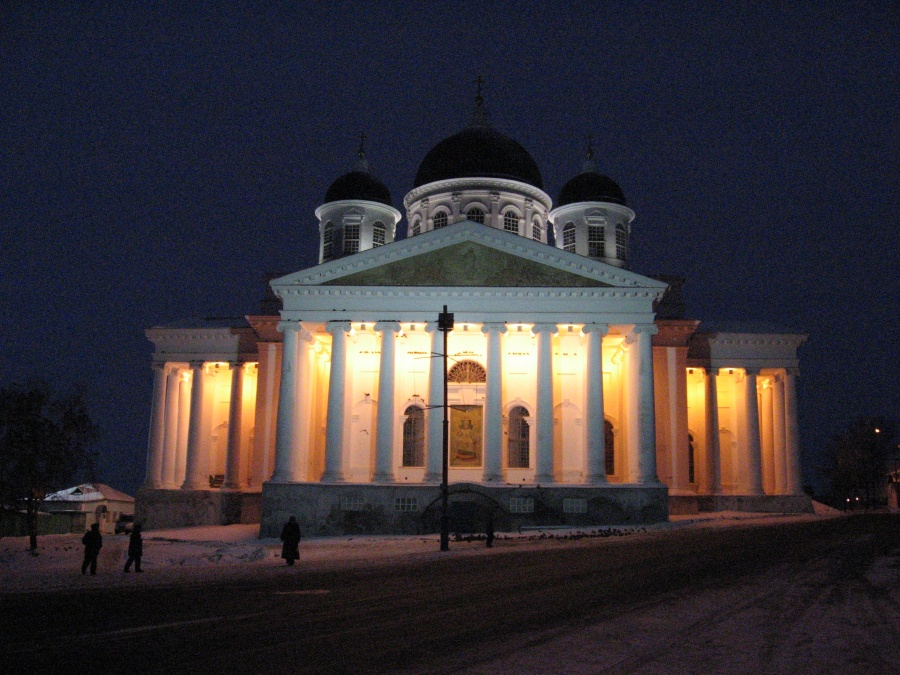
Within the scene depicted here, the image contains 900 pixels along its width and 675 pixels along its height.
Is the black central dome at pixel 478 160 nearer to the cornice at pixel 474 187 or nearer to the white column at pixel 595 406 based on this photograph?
the cornice at pixel 474 187

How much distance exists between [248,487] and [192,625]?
3376 centimetres

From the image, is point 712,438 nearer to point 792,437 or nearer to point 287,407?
point 792,437

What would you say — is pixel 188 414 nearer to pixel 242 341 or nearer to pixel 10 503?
pixel 242 341

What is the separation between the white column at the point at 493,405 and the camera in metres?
35.9

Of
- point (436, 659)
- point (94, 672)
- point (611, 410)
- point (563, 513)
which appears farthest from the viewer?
point (611, 410)

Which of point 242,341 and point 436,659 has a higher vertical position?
point 242,341

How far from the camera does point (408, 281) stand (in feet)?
121

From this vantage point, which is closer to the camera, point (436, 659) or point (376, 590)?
point (436, 659)

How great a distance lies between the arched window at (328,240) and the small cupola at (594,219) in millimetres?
11849

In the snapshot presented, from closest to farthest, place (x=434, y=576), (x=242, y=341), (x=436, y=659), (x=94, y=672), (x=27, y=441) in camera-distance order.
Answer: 1. (x=94, y=672)
2. (x=436, y=659)
3. (x=434, y=576)
4. (x=27, y=441)
5. (x=242, y=341)

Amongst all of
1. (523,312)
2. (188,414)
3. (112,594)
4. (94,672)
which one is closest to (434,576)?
(112,594)

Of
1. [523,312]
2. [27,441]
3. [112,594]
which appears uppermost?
[523,312]

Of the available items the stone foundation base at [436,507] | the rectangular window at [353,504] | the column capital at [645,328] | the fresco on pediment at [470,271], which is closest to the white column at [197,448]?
the stone foundation base at [436,507]

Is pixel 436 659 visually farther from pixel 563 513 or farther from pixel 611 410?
pixel 611 410
